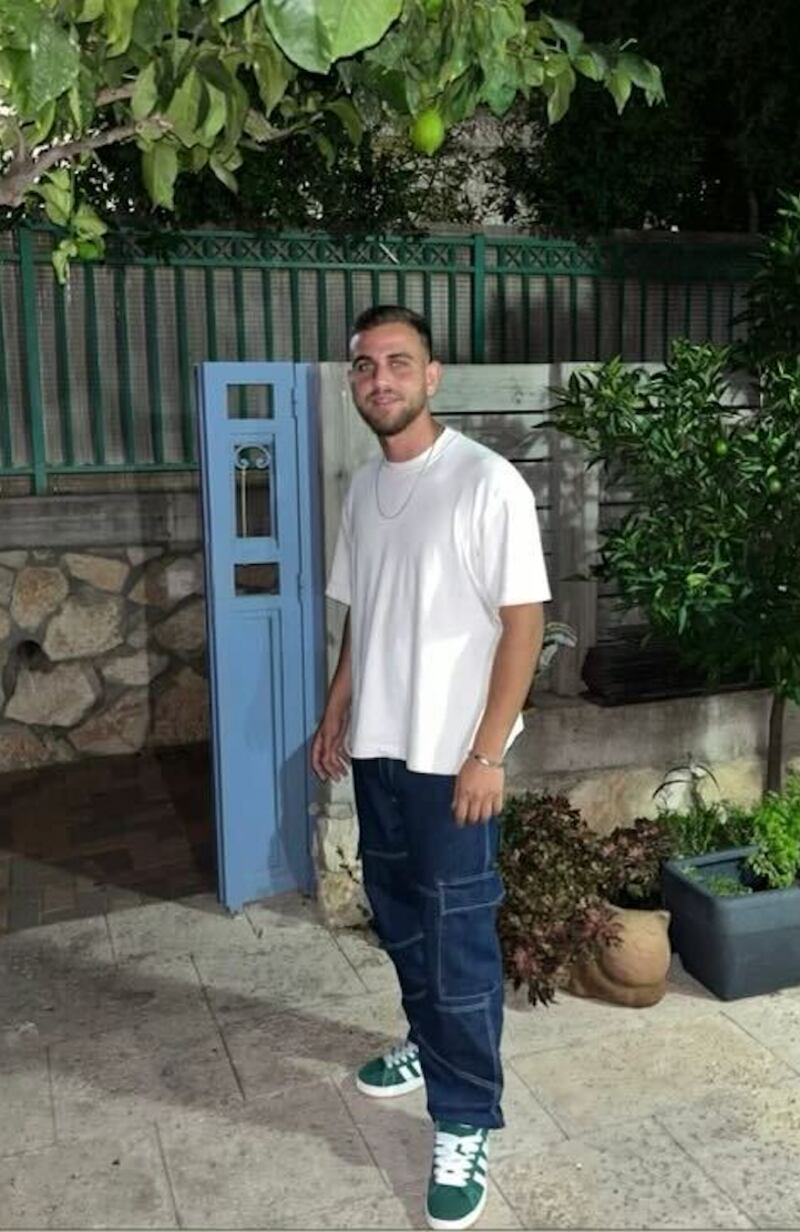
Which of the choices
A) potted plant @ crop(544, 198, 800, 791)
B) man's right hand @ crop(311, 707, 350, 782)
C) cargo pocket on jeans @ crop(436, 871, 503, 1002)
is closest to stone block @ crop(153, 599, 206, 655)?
potted plant @ crop(544, 198, 800, 791)

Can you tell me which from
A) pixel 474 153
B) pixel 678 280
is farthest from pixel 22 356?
pixel 678 280

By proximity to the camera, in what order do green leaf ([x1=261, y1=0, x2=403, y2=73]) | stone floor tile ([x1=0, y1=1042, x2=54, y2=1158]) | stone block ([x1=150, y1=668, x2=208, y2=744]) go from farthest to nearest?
stone block ([x1=150, y1=668, x2=208, y2=744]) < stone floor tile ([x1=0, y1=1042, x2=54, y2=1158]) < green leaf ([x1=261, y1=0, x2=403, y2=73])

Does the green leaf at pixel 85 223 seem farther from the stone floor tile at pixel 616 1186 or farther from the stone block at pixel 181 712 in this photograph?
the stone block at pixel 181 712

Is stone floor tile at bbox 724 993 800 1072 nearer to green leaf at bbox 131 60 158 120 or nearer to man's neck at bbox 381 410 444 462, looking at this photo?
man's neck at bbox 381 410 444 462

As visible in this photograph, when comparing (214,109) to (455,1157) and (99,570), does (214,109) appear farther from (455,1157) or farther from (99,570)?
(99,570)

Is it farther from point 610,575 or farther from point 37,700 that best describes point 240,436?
point 37,700

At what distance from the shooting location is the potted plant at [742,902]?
150 inches

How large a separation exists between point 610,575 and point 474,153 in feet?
17.8

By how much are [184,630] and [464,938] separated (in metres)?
4.53

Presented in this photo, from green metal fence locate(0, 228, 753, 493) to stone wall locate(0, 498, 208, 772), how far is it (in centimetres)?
42

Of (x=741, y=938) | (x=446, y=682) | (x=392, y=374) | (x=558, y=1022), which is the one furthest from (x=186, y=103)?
(x=741, y=938)

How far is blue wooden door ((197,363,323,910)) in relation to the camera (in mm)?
4199

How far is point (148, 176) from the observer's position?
1.98m

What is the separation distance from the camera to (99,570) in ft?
22.4
